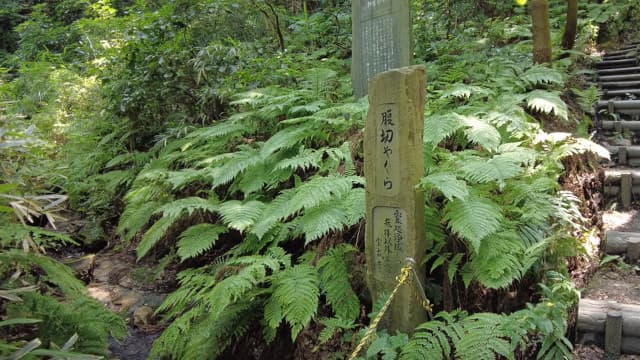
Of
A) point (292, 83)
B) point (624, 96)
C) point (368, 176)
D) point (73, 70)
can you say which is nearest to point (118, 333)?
point (368, 176)

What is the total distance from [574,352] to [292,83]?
491cm

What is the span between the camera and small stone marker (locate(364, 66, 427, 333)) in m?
2.67

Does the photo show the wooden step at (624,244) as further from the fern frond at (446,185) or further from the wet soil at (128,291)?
the wet soil at (128,291)

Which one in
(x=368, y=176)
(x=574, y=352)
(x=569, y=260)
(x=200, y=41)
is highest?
(x=200, y=41)

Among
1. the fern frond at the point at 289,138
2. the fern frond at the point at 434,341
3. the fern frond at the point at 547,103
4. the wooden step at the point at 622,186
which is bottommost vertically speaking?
the fern frond at the point at 434,341

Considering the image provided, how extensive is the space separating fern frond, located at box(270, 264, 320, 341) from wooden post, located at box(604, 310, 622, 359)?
1793 millimetres

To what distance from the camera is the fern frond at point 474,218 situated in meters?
2.66

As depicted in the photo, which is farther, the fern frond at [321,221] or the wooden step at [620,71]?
the wooden step at [620,71]

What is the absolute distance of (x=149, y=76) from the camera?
6535mm

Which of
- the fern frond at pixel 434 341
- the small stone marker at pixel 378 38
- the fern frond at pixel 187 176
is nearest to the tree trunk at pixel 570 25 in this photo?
the small stone marker at pixel 378 38

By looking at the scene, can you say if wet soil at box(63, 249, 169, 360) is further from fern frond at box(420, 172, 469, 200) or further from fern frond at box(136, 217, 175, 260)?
fern frond at box(420, 172, 469, 200)

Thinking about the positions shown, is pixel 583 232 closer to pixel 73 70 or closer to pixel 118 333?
pixel 118 333

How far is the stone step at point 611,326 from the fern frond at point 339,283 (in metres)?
1.44

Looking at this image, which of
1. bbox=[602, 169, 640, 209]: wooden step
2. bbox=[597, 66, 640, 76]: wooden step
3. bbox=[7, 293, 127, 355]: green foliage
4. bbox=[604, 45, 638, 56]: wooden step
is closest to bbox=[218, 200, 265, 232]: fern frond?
Answer: bbox=[7, 293, 127, 355]: green foliage
